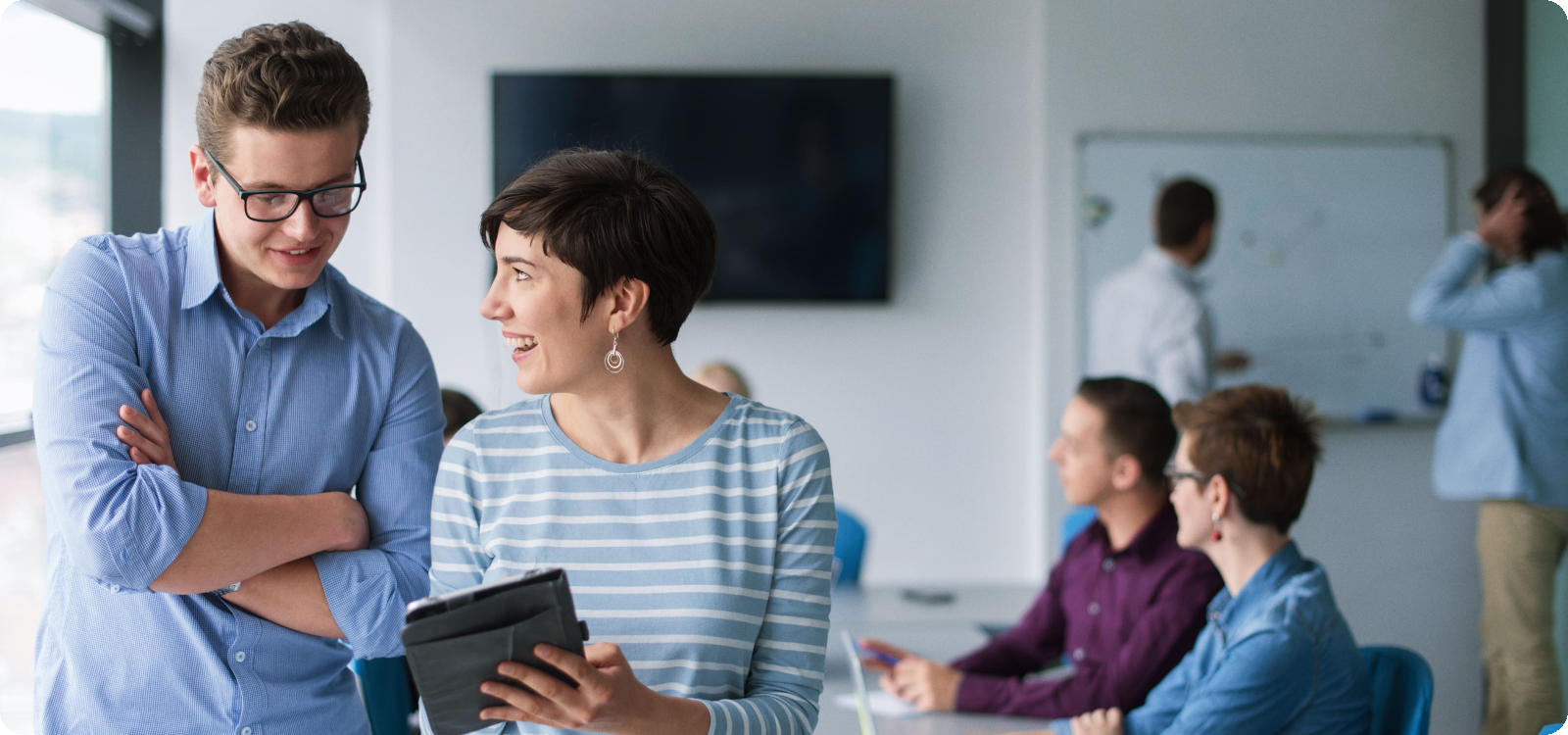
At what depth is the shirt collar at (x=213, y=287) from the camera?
1345mm

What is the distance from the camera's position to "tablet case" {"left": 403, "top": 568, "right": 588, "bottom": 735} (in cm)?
107

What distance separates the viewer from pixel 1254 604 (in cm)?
203

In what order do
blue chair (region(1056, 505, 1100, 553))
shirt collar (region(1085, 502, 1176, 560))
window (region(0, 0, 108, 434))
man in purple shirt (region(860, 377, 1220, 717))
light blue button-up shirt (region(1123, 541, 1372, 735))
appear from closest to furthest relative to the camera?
light blue button-up shirt (region(1123, 541, 1372, 735)) < man in purple shirt (region(860, 377, 1220, 717)) < shirt collar (region(1085, 502, 1176, 560)) < blue chair (region(1056, 505, 1100, 553)) < window (region(0, 0, 108, 434))

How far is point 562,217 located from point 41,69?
355 cm

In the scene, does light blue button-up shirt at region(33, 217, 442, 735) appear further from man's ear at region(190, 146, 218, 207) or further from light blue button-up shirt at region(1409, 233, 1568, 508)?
light blue button-up shirt at region(1409, 233, 1568, 508)

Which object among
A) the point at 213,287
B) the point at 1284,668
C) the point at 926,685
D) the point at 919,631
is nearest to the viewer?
the point at 213,287

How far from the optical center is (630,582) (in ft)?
4.20

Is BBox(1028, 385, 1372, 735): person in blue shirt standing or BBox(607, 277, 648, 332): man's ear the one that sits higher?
BBox(607, 277, 648, 332): man's ear

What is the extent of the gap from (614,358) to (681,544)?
0.74ft

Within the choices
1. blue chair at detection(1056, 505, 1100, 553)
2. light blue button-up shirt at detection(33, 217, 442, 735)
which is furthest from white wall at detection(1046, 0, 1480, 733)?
light blue button-up shirt at detection(33, 217, 442, 735)

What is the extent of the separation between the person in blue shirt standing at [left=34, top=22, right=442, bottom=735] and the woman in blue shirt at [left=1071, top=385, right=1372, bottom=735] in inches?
51.5

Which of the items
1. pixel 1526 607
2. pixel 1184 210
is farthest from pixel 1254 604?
pixel 1526 607

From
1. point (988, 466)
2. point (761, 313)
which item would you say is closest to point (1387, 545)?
point (988, 466)

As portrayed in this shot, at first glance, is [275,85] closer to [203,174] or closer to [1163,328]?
[203,174]
